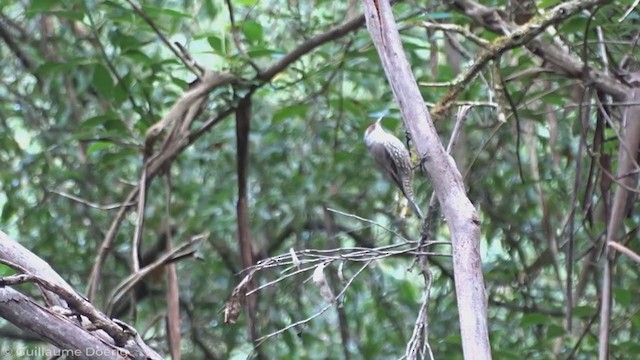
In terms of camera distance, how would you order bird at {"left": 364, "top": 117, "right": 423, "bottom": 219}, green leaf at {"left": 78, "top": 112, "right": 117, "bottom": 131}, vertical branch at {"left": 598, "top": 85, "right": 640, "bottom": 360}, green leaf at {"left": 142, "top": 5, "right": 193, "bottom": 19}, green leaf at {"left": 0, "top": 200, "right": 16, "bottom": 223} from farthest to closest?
green leaf at {"left": 0, "top": 200, "right": 16, "bottom": 223}
green leaf at {"left": 78, "top": 112, "right": 117, "bottom": 131}
green leaf at {"left": 142, "top": 5, "right": 193, "bottom": 19}
vertical branch at {"left": 598, "top": 85, "right": 640, "bottom": 360}
bird at {"left": 364, "top": 117, "right": 423, "bottom": 219}

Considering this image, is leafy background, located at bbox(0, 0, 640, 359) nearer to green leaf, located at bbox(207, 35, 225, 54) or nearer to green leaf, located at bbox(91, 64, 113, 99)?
green leaf, located at bbox(91, 64, 113, 99)

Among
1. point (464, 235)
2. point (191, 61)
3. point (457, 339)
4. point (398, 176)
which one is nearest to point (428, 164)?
point (464, 235)

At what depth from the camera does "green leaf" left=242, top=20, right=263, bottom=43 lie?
5.43 ft

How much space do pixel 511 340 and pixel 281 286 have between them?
22.4 inches

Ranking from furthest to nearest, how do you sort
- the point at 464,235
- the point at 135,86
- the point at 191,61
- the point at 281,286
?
the point at 281,286
the point at 135,86
the point at 191,61
the point at 464,235

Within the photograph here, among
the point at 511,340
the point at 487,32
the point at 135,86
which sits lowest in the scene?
the point at 511,340

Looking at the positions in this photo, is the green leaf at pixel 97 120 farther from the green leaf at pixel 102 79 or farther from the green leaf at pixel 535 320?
the green leaf at pixel 535 320

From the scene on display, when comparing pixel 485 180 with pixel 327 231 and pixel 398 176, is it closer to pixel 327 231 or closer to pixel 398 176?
pixel 327 231

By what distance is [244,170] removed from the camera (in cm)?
172

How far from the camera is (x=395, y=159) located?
0.95 meters

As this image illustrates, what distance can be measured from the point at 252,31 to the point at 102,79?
31 cm

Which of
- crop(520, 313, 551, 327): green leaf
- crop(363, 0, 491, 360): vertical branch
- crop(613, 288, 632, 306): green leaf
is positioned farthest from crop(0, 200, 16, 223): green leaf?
crop(363, 0, 491, 360): vertical branch

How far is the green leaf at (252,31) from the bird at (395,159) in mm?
709

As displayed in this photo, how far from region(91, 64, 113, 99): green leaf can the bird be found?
89 cm
